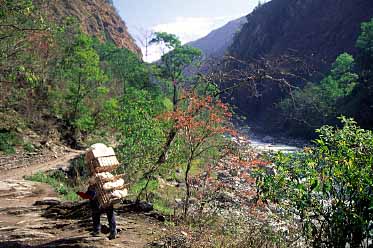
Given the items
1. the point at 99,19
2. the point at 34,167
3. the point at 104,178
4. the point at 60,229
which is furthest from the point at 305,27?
the point at 104,178

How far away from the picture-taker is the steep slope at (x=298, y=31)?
277ft

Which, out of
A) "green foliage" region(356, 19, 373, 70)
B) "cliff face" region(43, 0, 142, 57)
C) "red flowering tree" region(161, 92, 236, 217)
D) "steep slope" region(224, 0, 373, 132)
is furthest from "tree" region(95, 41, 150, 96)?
"red flowering tree" region(161, 92, 236, 217)

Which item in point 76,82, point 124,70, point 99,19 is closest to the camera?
point 76,82

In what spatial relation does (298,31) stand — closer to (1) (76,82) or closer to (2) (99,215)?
(1) (76,82)

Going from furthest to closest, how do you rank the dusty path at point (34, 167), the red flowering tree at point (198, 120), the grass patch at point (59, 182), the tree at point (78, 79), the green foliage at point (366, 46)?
the green foliage at point (366, 46)
the tree at point (78, 79)
the dusty path at point (34, 167)
the grass patch at point (59, 182)
the red flowering tree at point (198, 120)

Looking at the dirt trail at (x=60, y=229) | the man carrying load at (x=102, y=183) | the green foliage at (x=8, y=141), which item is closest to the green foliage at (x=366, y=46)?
the green foliage at (x=8, y=141)

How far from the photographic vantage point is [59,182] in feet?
53.9

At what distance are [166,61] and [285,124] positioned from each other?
2850 cm

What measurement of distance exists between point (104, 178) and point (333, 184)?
12.2ft

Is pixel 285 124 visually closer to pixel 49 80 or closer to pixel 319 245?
pixel 49 80

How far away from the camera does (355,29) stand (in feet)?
279

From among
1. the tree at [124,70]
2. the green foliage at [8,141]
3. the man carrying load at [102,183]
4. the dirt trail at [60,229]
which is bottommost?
the dirt trail at [60,229]

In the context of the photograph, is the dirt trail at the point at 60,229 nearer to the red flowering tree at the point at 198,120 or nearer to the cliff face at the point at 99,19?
the red flowering tree at the point at 198,120

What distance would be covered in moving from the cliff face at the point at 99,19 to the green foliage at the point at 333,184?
68647 mm
